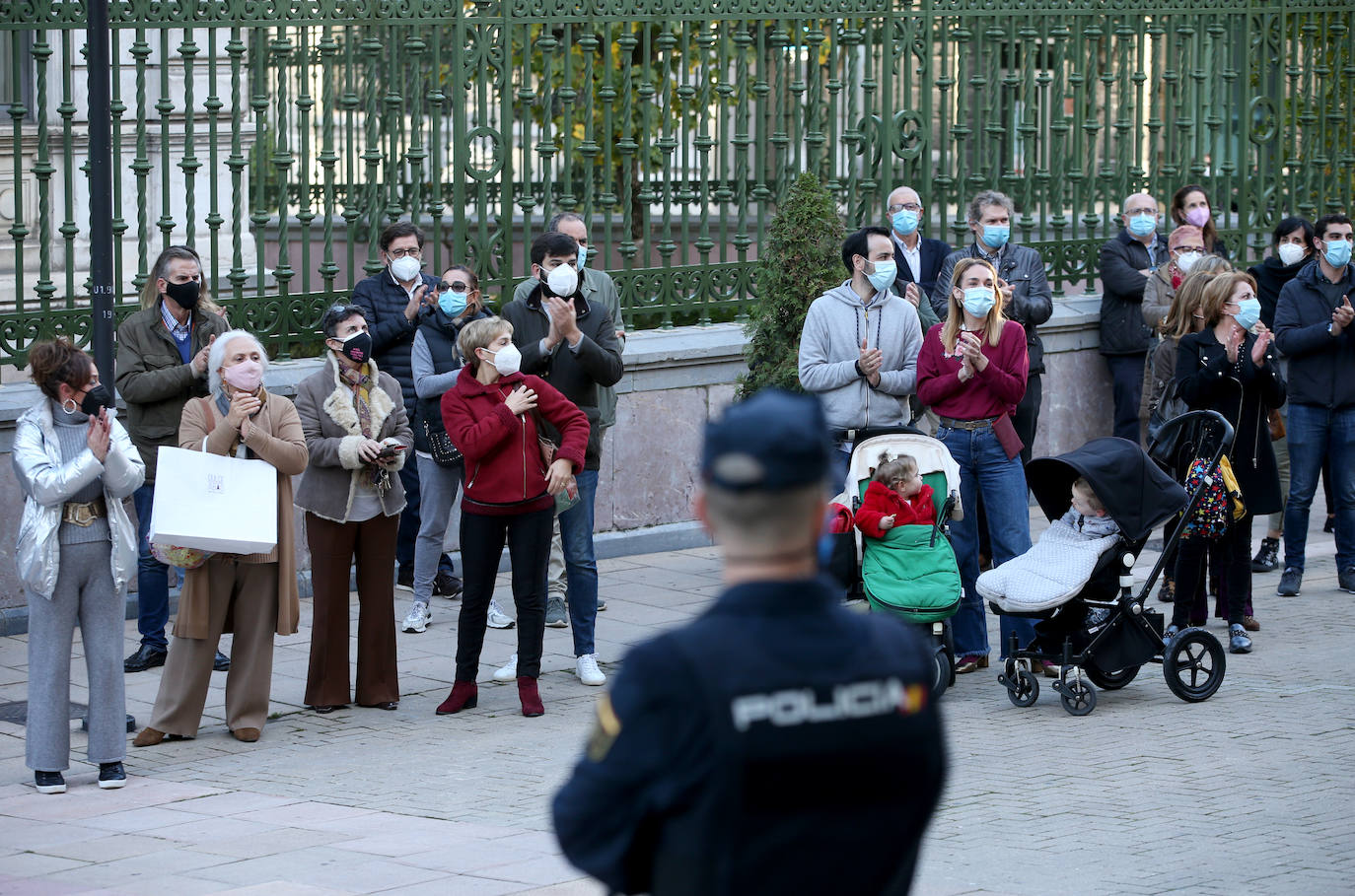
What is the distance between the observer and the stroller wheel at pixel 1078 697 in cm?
813

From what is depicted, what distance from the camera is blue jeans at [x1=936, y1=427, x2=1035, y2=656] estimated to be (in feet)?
29.5

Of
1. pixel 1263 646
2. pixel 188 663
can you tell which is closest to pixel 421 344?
pixel 188 663

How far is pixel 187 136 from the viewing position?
10.5 m

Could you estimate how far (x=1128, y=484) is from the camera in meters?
8.17

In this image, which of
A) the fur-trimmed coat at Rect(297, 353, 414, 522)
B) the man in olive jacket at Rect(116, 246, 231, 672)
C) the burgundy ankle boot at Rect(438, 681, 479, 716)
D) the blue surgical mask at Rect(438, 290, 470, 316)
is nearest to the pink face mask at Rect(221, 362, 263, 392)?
the fur-trimmed coat at Rect(297, 353, 414, 522)

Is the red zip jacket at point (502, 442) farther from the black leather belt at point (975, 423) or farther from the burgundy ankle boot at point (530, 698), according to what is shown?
the black leather belt at point (975, 423)

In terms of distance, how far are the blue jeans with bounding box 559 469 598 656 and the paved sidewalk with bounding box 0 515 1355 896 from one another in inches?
10.6

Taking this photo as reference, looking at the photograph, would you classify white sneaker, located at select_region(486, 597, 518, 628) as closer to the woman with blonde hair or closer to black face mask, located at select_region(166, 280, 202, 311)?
black face mask, located at select_region(166, 280, 202, 311)

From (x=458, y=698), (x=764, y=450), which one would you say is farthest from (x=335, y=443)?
(x=764, y=450)

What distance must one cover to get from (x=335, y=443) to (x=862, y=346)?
2.71 m

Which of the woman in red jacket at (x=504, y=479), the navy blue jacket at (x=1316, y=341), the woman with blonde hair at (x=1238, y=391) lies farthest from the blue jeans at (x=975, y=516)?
the navy blue jacket at (x=1316, y=341)

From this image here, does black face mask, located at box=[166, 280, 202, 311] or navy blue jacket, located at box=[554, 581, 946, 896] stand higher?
black face mask, located at box=[166, 280, 202, 311]

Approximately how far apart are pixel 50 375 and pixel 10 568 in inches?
116

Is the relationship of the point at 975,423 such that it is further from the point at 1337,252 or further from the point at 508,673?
the point at 1337,252
